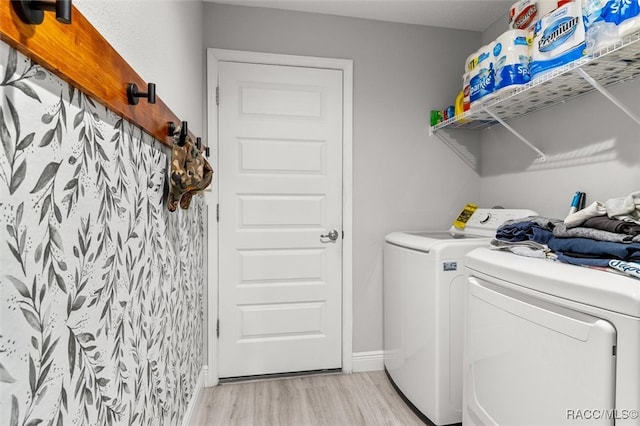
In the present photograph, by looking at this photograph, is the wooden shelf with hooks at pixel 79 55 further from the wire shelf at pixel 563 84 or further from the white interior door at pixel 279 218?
the wire shelf at pixel 563 84

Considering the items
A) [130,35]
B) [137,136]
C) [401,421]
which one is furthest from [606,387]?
[130,35]

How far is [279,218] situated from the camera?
231 centimetres

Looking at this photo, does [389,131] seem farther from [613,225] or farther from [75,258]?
[75,258]

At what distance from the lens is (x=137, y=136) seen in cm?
101

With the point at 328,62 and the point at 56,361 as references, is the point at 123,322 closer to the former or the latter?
the point at 56,361

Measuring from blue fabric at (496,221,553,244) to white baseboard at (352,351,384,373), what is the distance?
124cm

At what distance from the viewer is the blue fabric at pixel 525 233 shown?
1.48 meters

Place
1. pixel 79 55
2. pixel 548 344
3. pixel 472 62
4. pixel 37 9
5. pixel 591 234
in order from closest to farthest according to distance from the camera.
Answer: pixel 37 9 < pixel 79 55 < pixel 548 344 < pixel 591 234 < pixel 472 62

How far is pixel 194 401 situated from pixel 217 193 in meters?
1.20

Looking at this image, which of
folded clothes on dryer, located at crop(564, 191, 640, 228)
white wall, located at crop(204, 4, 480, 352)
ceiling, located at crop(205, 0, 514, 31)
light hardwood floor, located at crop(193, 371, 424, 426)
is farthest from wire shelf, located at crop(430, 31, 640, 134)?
light hardwood floor, located at crop(193, 371, 424, 426)

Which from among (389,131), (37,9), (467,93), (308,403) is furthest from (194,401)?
(467,93)

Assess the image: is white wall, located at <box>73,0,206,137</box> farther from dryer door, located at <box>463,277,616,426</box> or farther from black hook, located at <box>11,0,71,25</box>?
dryer door, located at <box>463,277,616,426</box>

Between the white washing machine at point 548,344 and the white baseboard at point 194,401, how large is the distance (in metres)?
1.32

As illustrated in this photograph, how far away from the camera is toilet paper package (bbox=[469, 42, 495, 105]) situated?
1777mm
